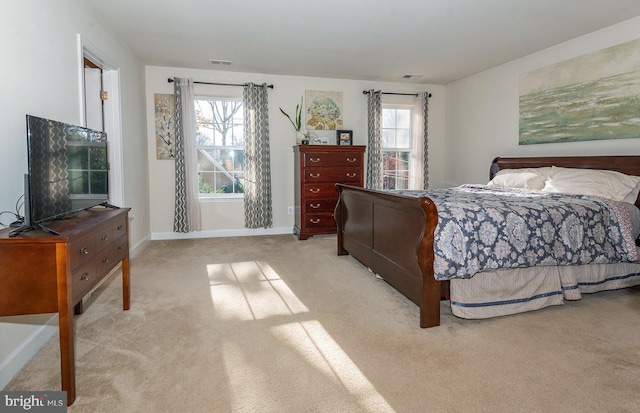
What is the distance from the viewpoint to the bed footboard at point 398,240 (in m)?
2.42

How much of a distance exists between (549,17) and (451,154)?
298cm

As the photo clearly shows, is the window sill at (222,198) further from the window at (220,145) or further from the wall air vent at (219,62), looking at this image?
the wall air vent at (219,62)

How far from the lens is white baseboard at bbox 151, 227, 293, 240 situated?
215 inches

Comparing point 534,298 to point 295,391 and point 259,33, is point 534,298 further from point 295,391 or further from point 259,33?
point 259,33

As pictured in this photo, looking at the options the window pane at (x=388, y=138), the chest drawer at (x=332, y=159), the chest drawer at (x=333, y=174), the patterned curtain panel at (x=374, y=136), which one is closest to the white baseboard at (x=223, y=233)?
the chest drawer at (x=333, y=174)

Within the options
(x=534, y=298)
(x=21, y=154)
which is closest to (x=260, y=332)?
(x=21, y=154)

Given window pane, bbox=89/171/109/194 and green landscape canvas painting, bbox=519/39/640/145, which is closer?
window pane, bbox=89/171/109/194

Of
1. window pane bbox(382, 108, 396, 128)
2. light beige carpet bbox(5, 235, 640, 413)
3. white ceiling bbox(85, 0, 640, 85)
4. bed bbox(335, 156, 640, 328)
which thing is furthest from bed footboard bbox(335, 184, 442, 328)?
window pane bbox(382, 108, 396, 128)

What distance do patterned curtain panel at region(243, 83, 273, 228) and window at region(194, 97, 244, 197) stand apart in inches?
8.0

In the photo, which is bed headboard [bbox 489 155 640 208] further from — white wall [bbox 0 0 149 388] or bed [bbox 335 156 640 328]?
white wall [bbox 0 0 149 388]

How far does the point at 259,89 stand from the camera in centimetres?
555

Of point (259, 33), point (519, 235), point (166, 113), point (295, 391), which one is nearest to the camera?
point (295, 391)

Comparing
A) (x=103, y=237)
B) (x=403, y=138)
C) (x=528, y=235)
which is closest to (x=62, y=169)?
(x=103, y=237)

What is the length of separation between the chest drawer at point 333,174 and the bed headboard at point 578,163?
185 cm
